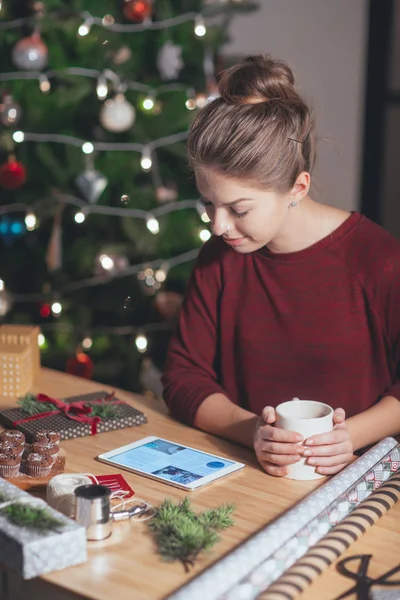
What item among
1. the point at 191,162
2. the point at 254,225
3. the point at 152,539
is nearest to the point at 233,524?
the point at 152,539

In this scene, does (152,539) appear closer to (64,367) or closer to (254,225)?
(254,225)

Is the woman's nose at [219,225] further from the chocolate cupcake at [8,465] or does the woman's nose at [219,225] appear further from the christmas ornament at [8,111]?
the christmas ornament at [8,111]

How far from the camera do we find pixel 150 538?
1136 mm

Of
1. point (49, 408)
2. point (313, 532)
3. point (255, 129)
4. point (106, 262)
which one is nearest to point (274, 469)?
point (313, 532)

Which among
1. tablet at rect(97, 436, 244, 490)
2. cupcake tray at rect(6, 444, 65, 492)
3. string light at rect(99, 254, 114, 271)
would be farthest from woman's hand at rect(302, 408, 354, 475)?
string light at rect(99, 254, 114, 271)

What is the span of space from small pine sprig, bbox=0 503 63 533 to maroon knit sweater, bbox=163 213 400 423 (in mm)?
587

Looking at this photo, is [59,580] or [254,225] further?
[254,225]

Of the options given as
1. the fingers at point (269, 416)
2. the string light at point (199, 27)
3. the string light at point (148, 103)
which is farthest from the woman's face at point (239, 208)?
the string light at point (199, 27)

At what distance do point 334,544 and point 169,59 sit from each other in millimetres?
2187

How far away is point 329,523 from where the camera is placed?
1134 millimetres

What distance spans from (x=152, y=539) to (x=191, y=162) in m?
0.74

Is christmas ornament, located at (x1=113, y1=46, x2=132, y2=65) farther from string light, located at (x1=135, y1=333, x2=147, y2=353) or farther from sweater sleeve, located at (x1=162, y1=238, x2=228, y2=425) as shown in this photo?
sweater sleeve, located at (x1=162, y1=238, x2=228, y2=425)

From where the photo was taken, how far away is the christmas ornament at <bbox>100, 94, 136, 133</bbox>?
2.79m

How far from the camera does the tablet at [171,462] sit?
132 centimetres
